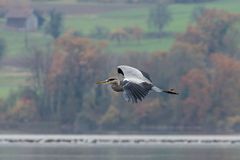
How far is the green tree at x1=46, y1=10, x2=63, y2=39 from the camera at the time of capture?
150375 millimetres

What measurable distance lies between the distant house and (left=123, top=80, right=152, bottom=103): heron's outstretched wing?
395ft

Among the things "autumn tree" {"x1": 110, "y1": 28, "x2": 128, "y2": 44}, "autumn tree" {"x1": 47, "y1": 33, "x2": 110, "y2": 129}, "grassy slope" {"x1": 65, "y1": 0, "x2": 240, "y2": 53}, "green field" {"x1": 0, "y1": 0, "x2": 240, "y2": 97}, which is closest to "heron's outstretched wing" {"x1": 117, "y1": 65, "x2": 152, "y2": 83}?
"autumn tree" {"x1": 47, "y1": 33, "x2": 110, "y2": 129}

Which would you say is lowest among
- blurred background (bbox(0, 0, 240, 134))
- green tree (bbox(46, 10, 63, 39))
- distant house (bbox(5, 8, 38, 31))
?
distant house (bbox(5, 8, 38, 31))

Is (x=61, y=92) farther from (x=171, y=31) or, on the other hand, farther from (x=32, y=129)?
(x=171, y=31)

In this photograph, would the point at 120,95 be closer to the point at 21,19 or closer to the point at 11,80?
the point at 11,80

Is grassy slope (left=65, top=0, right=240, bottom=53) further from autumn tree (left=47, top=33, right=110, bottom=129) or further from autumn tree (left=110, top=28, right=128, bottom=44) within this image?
autumn tree (left=47, top=33, right=110, bottom=129)

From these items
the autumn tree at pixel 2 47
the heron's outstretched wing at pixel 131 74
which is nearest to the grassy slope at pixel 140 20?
the autumn tree at pixel 2 47

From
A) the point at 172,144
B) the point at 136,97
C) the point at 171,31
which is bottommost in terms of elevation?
the point at 171,31

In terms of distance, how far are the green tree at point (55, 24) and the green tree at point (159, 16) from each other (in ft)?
29.6

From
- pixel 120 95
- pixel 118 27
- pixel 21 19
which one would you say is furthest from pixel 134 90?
pixel 21 19

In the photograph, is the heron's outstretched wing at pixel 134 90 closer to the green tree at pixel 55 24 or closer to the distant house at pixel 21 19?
the green tree at pixel 55 24
